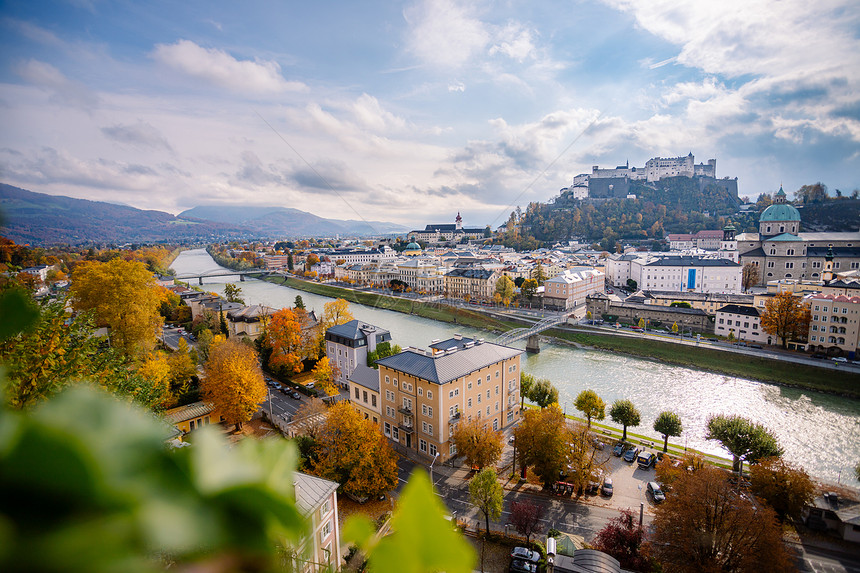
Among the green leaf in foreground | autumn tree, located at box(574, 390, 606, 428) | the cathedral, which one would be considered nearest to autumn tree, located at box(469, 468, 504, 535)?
autumn tree, located at box(574, 390, 606, 428)

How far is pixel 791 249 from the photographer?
105 feet

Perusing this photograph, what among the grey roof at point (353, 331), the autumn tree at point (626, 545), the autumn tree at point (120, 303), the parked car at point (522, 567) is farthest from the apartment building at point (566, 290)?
the autumn tree at point (120, 303)

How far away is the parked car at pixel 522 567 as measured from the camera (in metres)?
7.56

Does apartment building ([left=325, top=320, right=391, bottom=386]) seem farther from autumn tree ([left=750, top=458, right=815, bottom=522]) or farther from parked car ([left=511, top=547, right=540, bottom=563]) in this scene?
autumn tree ([left=750, top=458, right=815, bottom=522])

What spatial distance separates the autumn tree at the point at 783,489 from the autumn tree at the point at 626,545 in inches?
116

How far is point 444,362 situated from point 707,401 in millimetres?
11419

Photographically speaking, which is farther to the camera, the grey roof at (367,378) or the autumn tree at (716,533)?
the grey roof at (367,378)

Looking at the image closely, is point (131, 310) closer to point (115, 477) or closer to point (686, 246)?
point (115, 477)

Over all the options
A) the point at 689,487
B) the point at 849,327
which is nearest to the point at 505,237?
the point at 849,327

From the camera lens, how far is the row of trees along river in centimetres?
1220

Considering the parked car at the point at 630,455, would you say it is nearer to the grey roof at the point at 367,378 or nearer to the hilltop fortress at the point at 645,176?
the grey roof at the point at 367,378

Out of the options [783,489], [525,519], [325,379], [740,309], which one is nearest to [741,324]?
[740,309]

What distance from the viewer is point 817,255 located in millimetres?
30328

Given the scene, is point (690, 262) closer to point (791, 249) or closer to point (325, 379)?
point (791, 249)
